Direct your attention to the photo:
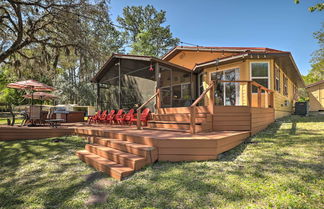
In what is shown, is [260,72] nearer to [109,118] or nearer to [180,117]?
[180,117]

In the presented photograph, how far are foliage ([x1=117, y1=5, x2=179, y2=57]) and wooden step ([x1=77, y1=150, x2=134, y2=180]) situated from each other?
20.7 m

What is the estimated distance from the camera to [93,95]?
2142cm

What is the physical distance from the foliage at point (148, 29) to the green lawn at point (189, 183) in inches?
832

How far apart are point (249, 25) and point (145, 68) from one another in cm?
1199

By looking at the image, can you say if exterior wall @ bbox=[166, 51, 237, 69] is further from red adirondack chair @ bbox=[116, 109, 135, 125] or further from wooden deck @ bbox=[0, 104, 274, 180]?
red adirondack chair @ bbox=[116, 109, 135, 125]

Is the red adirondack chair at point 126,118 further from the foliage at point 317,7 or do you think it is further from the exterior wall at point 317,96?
the exterior wall at point 317,96

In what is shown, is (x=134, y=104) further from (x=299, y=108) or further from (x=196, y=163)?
(x=299, y=108)

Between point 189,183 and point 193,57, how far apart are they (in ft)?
32.4

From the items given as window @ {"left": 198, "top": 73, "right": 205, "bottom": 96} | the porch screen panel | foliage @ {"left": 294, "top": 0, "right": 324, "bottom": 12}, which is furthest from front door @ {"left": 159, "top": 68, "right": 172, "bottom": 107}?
foliage @ {"left": 294, "top": 0, "right": 324, "bottom": 12}

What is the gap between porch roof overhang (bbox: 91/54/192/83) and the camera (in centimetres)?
853

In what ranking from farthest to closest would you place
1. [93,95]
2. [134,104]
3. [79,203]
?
[93,95]
[134,104]
[79,203]

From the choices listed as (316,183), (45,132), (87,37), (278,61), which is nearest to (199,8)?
(278,61)

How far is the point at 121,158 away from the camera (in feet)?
11.7

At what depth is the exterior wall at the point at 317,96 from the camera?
1750 cm
